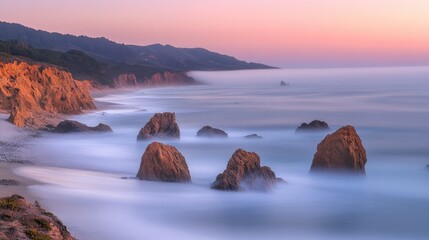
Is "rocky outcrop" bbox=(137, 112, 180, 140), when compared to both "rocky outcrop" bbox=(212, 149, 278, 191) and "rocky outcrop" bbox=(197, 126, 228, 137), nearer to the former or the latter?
"rocky outcrop" bbox=(197, 126, 228, 137)

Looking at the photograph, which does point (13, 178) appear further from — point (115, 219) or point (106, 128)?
point (106, 128)

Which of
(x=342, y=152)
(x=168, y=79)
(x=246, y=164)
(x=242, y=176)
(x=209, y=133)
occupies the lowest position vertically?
(x=209, y=133)

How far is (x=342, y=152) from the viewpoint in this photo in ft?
58.0

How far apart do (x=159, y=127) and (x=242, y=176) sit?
1211 cm

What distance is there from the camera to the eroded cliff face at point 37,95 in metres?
29.1

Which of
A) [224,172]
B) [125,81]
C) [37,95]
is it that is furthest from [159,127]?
[125,81]

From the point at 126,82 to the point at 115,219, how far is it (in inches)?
4024

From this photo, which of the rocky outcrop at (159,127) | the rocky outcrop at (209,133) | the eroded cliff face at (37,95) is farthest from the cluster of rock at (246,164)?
the eroded cliff face at (37,95)

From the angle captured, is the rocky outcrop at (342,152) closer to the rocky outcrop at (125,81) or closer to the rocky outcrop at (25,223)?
the rocky outcrop at (25,223)

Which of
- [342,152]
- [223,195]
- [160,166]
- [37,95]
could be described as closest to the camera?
[223,195]

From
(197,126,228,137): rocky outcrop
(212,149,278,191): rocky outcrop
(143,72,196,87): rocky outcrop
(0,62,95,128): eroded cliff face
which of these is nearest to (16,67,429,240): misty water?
(212,149,278,191): rocky outcrop

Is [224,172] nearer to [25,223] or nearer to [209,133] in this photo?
[25,223]

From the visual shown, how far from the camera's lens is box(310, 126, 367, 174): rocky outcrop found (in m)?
17.4

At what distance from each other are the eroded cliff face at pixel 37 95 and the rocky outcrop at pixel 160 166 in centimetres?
1239
